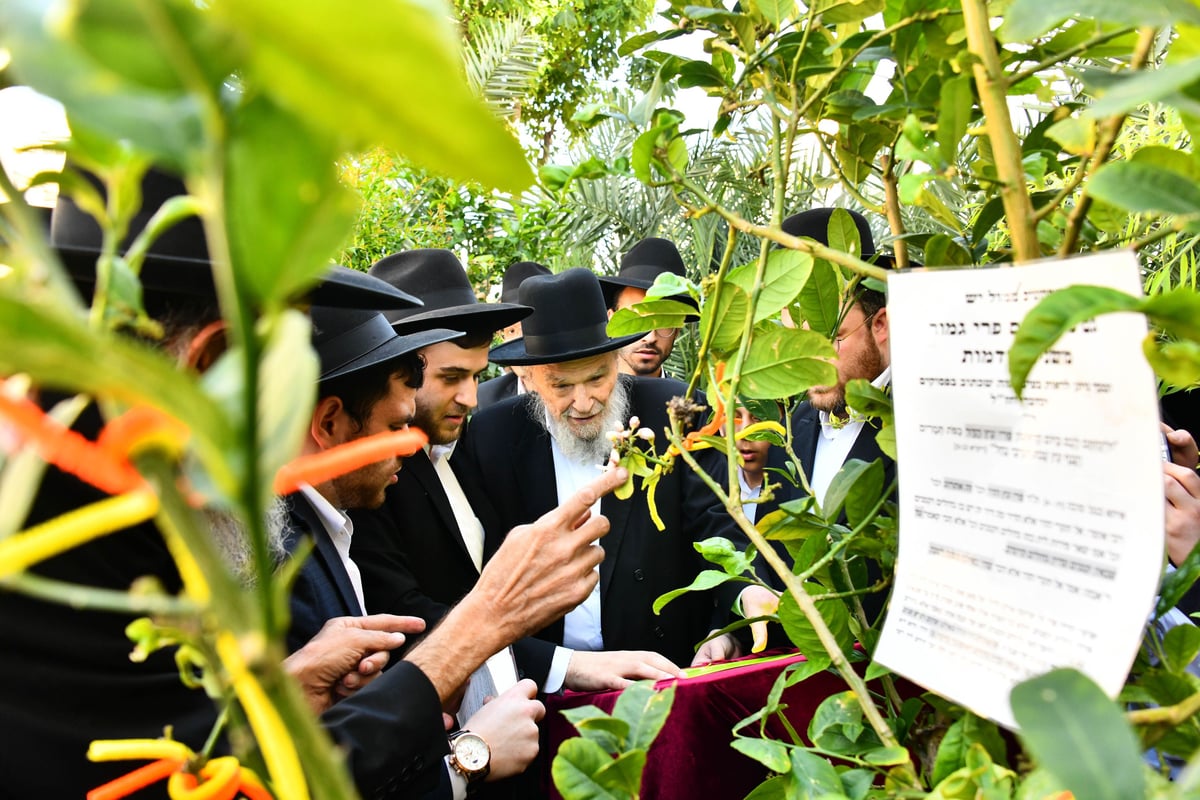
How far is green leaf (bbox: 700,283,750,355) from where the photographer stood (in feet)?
3.06

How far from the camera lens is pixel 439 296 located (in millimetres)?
3270

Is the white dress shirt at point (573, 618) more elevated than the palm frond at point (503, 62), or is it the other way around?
the palm frond at point (503, 62)

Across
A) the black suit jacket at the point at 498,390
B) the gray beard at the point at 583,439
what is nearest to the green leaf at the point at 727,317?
the gray beard at the point at 583,439

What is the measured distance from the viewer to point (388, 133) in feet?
0.73

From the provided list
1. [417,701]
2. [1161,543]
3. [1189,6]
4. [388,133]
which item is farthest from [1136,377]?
[417,701]

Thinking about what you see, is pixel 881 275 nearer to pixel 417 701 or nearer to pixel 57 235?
pixel 57 235

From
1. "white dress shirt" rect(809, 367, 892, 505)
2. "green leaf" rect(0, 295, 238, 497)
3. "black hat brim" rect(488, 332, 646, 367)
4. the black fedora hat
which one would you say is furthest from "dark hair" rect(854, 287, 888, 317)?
"green leaf" rect(0, 295, 238, 497)

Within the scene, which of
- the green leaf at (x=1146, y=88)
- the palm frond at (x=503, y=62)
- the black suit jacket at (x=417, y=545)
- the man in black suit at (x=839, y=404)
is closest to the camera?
the green leaf at (x=1146, y=88)

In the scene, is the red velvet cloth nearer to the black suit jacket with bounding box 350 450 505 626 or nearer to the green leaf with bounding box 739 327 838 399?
the green leaf with bounding box 739 327 838 399

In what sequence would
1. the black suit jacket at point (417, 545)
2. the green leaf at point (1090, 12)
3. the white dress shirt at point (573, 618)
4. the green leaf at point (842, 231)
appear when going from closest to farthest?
the green leaf at point (1090, 12) → the green leaf at point (842, 231) → the black suit jacket at point (417, 545) → the white dress shirt at point (573, 618)

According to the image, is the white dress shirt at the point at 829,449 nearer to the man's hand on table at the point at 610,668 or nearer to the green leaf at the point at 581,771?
the man's hand on table at the point at 610,668

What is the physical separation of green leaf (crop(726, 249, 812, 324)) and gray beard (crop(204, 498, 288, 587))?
2.02ft

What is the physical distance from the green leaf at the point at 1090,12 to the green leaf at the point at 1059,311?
5.8 inches

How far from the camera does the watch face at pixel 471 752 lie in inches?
67.5
